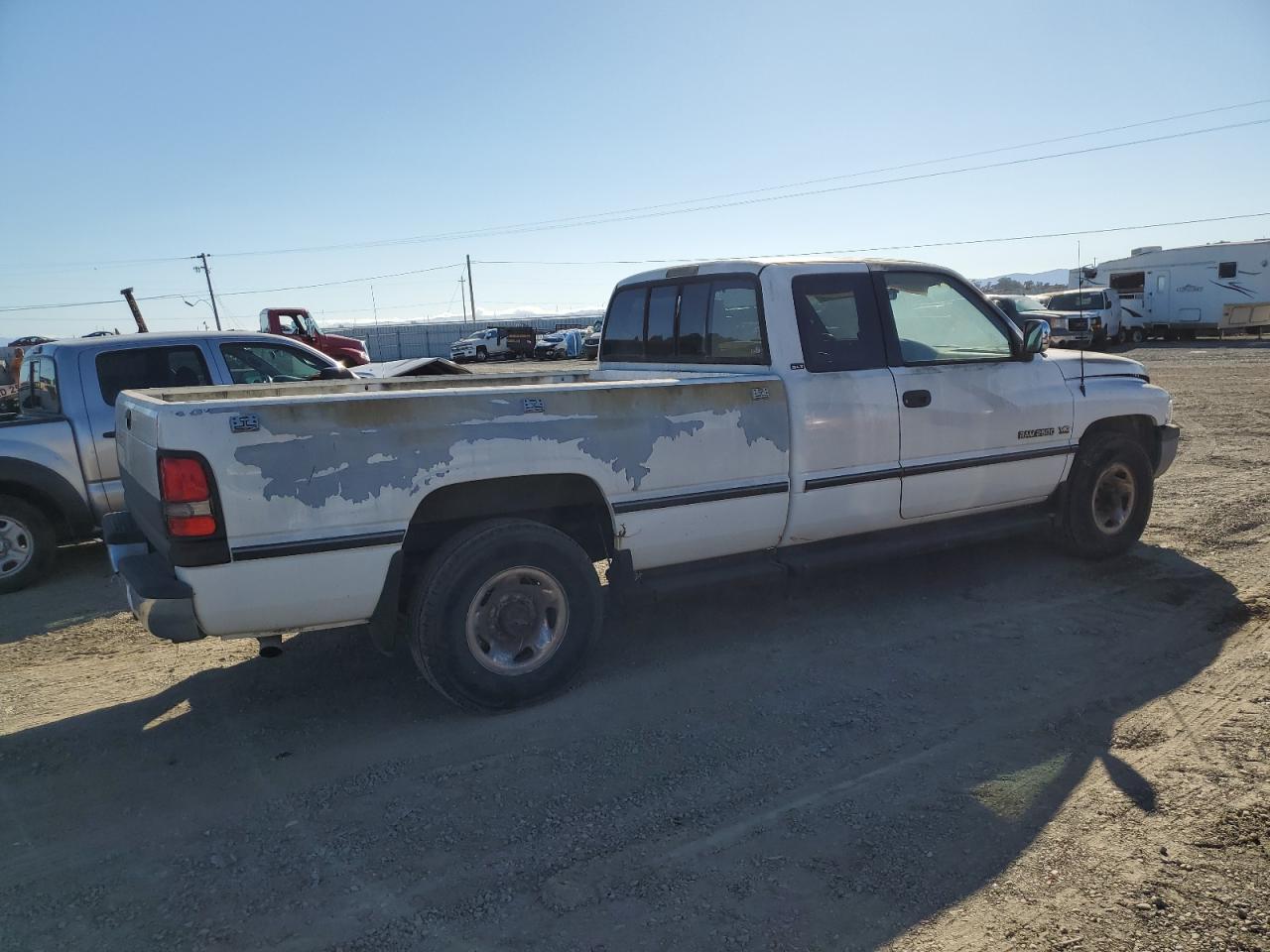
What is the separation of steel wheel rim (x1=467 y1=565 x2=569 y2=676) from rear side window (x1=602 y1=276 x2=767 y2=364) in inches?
70.0

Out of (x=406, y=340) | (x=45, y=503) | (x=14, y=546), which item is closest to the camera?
(x=14, y=546)

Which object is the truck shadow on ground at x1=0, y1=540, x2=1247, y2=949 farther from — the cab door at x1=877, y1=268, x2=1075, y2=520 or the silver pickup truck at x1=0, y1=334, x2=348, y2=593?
the silver pickup truck at x1=0, y1=334, x2=348, y2=593

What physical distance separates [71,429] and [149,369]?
0.78 meters

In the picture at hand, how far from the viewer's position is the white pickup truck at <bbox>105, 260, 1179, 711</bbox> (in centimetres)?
341

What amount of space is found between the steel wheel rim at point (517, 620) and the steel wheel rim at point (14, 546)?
172 inches

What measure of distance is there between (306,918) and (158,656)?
290cm

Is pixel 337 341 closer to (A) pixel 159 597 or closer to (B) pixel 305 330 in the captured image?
(B) pixel 305 330

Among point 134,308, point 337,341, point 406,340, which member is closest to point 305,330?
point 337,341

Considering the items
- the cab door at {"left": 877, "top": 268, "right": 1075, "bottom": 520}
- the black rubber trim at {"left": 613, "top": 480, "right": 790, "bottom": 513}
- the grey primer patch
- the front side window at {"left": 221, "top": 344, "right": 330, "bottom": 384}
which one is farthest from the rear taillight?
the front side window at {"left": 221, "top": 344, "right": 330, "bottom": 384}

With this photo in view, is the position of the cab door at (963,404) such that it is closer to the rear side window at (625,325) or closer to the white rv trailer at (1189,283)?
the rear side window at (625,325)

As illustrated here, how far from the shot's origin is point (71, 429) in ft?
21.1

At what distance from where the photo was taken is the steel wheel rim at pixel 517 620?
390 centimetres

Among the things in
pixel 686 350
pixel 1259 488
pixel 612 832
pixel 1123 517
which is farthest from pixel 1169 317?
pixel 612 832

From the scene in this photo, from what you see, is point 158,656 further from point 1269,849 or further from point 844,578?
point 1269,849
